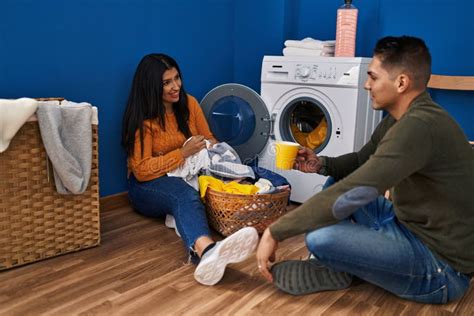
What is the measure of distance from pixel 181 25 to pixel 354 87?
1105 millimetres

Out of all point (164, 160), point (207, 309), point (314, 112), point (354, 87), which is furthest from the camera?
point (314, 112)

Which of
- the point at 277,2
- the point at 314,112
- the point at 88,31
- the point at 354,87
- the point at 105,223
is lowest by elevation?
the point at 105,223

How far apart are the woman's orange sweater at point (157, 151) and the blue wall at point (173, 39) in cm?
31

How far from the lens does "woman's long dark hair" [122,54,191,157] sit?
7.84 ft

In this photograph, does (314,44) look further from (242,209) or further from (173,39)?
(242,209)

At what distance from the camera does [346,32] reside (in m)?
2.75

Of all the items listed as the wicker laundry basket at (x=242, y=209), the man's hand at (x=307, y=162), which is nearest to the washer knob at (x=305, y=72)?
the wicker laundry basket at (x=242, y=209)

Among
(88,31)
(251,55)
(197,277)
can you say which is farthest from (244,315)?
(251,55)

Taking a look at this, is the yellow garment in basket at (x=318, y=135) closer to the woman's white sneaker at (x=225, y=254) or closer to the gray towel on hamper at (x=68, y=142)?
the woman's white sneaker at (x=225, y=254)

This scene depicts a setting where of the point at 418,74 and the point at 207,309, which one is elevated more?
the point at 418,74

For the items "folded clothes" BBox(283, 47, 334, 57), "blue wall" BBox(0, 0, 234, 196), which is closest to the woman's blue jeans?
"blue wall" BBox(0, 0, 234, 196)

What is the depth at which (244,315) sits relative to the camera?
1.58 metres

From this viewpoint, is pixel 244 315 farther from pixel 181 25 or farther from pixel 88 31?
pixel 181 25

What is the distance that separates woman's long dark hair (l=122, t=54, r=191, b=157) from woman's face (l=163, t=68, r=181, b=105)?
21mm
